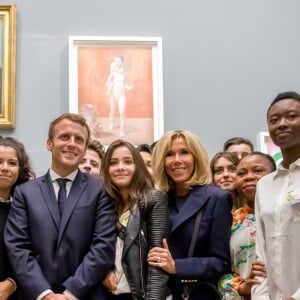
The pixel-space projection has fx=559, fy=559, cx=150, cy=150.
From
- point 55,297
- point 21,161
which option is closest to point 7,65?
point 21,161

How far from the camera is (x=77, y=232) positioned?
2416mm

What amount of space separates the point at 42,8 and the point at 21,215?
1.92 m

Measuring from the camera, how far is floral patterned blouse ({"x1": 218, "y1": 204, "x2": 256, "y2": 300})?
2.47m

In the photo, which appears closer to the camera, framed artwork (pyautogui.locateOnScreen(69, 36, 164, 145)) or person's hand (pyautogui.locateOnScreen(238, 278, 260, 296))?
person's hand (pyautogui.locateOnScreen(238, 278, 260, 296))

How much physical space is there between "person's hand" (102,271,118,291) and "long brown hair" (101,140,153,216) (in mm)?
288

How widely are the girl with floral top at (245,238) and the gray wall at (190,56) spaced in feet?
3.71

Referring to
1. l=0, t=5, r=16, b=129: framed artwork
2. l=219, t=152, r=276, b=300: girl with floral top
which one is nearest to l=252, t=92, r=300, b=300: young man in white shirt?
l=219, t=152, r=276, b=300: girl with floral top

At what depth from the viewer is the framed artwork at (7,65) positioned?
3664 mm

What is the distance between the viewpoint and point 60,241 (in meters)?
2.39

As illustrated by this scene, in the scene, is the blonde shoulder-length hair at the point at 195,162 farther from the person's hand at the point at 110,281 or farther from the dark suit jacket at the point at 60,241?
the person's hand at the point at 110,281

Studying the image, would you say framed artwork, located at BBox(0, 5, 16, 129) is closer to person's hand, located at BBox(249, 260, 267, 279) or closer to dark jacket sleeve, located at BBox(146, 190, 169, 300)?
dark jacket sleeve, located at BBox(146, 190, 169, 300)

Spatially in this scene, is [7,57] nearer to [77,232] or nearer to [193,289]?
[77,232]

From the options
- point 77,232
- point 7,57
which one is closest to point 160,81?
point 7,57

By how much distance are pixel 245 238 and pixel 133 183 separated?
573mm
